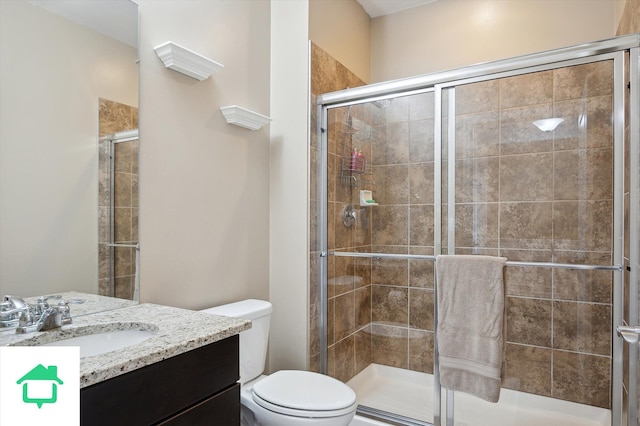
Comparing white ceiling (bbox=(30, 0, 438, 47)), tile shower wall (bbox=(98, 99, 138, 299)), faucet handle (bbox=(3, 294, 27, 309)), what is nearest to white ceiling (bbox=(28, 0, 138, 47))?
white ceiling (bbox=(30, 0, 438, 47))

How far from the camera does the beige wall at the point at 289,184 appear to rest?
2211 mm

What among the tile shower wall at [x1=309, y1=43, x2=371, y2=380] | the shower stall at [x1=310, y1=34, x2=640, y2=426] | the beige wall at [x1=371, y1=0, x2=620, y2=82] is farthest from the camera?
the beige wall at [x1=371, y1=0, x2=620, y2=82]

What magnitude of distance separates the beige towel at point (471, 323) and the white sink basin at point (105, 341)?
133 cm

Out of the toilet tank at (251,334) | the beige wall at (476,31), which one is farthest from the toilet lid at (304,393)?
the beige wall at (476,31)

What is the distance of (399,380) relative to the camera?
7.58ft

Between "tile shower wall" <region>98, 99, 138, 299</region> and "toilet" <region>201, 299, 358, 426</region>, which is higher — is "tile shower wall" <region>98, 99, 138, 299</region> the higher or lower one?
the higher one

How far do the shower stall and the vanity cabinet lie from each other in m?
1.08

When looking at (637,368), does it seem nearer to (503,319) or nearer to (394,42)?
(503,319)

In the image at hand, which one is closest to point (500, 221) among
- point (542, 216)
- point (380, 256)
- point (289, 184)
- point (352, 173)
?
point (542, 216)

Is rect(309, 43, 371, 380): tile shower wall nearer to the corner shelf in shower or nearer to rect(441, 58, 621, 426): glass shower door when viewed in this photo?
the corner shelf in shower

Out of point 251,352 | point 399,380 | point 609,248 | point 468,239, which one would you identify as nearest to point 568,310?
point 609,248

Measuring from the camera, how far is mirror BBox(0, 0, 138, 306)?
1148mm

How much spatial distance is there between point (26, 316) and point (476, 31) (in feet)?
9.92

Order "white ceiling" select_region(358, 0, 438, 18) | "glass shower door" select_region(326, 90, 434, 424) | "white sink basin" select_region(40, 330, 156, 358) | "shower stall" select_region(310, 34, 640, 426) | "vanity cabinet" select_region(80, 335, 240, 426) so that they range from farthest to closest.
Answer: "white ceiling" select_region(358, 0, 438, 18) → "glass shower door" select_region(326, 90, 434, 424) → "shower stall" select_region(310, 34, 640, 426) → "white sink basin" select_region(40, 330, 156, 358) → "vanity cabinet" select_region(80, 335, 240, 426)
